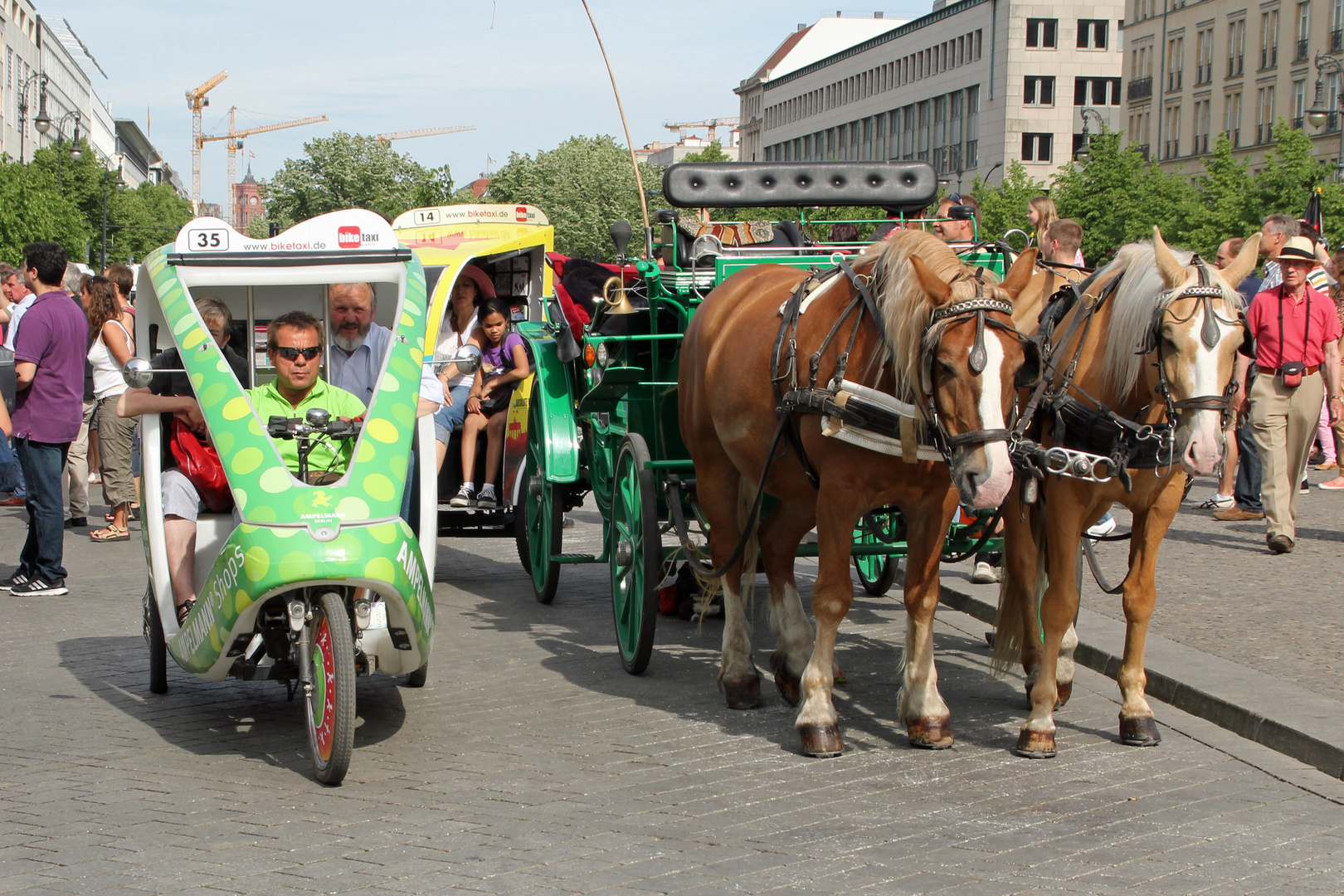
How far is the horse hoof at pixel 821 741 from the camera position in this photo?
548 centimetres

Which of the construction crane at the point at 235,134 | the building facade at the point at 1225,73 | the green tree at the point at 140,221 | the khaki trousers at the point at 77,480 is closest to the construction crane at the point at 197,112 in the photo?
the construction crane at the point at 235,134

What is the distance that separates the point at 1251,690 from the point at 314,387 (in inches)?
156

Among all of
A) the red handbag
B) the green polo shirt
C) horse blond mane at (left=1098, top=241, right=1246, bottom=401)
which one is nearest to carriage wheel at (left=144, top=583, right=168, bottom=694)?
the red handbag

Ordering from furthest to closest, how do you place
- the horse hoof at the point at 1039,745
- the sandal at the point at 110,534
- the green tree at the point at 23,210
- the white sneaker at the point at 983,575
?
the green tree at the point at 23,210 → the sandal at the point at 110,534 → the white sneaker at the point at 983,575 → the horse hoof at the point at 1039,745

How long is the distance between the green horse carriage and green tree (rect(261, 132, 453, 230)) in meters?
80.3

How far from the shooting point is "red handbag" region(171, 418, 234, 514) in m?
5.93

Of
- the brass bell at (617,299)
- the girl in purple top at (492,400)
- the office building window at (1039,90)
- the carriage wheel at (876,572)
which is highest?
the office building window at (1039,90)

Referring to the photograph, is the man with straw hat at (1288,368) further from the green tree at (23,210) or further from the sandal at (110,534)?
the green tree at (23,210)

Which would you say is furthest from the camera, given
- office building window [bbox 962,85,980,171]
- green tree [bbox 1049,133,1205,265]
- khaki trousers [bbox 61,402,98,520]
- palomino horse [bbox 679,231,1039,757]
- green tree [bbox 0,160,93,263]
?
office building window [bbox 962,85,980,171]

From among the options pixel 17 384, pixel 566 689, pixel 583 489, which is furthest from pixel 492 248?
pixel 566 689

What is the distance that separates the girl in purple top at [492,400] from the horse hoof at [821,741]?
453 centimetres

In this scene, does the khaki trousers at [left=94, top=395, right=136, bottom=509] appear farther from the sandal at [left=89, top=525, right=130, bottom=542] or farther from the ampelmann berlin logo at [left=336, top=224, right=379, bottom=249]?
the ampelmann berlin logo at [left=336, top=224, right=379, bottom=249]

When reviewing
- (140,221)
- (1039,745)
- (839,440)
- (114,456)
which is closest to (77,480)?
(114,456)

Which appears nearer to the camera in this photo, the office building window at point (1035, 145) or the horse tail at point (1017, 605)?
the horse tail at point (1017, 605)
